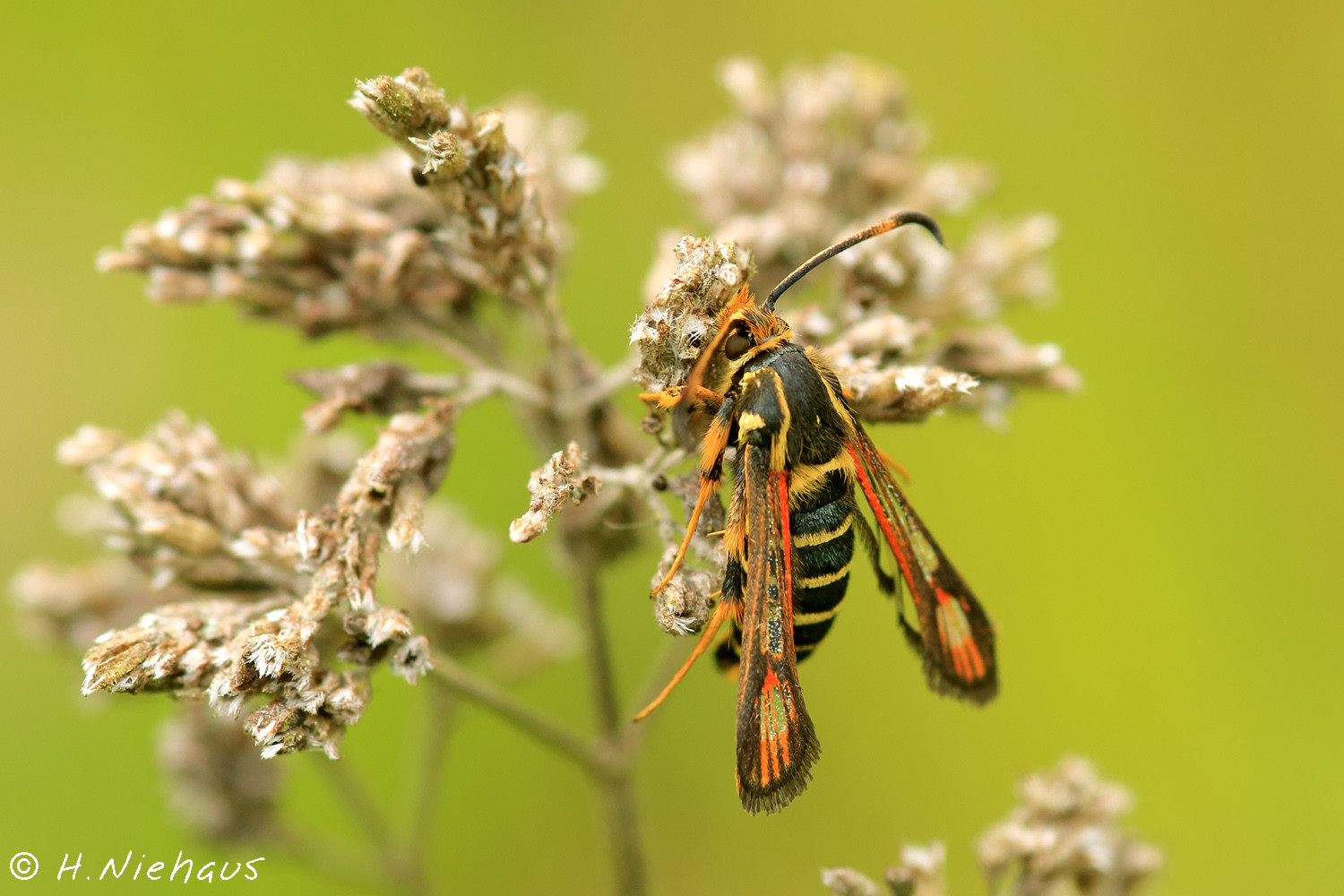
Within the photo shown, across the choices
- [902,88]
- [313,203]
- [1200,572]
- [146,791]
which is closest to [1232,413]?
[1200,572]

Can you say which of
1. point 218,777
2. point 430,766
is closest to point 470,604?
point 430,766

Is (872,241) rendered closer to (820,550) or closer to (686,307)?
(686,307)

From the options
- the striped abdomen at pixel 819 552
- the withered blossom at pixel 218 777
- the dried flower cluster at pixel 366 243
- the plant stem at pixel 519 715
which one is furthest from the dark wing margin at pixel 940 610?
the withered blossom at pixel 218 777

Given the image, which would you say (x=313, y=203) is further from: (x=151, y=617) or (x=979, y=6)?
(x=979, y=6)

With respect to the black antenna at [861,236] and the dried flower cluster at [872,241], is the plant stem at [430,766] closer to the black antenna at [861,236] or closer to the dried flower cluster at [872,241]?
the dried flower cluster at [872,241]

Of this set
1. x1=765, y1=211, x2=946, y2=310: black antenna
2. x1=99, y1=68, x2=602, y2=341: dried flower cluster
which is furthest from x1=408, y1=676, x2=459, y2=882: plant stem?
x1=765, y1=211, x2=946, y2=310: black antenna
